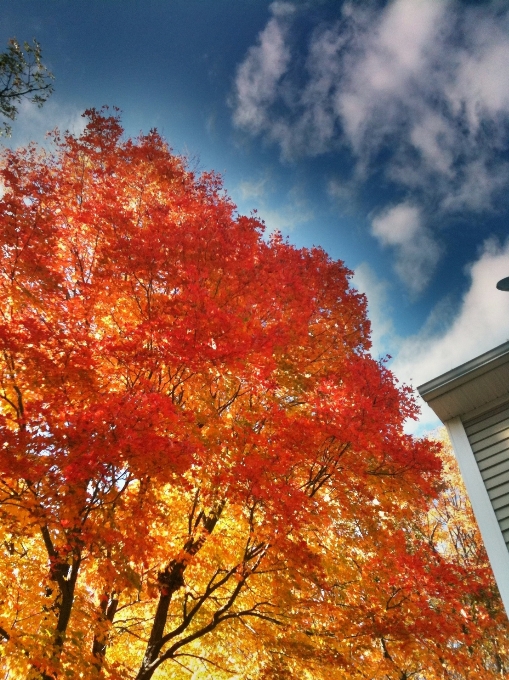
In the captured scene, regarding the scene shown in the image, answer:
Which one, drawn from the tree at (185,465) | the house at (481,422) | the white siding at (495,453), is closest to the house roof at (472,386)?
the house at (481,422)

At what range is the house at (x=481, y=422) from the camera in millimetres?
5086

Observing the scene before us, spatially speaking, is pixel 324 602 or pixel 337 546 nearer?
pixel 324 602

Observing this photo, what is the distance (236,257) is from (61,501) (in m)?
7.03

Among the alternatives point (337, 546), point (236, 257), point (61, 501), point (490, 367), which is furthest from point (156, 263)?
point (337, 546)

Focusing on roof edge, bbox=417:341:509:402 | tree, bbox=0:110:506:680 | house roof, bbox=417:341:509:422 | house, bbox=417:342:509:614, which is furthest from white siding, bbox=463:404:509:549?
tree, bbox=0:110:506:680

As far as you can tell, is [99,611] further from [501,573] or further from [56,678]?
[501,573]

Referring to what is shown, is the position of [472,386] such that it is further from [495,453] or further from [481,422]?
[495,453]

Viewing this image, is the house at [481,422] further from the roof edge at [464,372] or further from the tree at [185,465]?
the tree at [185,465]

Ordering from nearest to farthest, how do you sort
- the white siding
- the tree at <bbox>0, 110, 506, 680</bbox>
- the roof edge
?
the white siding, the roof edge, the tree at <bbox>0, 110, 506, 680</bbox>

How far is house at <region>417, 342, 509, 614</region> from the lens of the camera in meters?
5.09

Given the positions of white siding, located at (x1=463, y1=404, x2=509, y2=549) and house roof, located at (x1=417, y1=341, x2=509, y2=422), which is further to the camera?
house roof, located at (x1=417, y1=341, x2=509, y2=422)

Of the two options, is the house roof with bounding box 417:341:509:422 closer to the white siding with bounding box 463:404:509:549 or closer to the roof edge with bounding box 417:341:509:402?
the roof edge with bounding box 417:341:509:402

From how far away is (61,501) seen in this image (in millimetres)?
6297

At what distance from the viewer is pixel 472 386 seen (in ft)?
18.7
